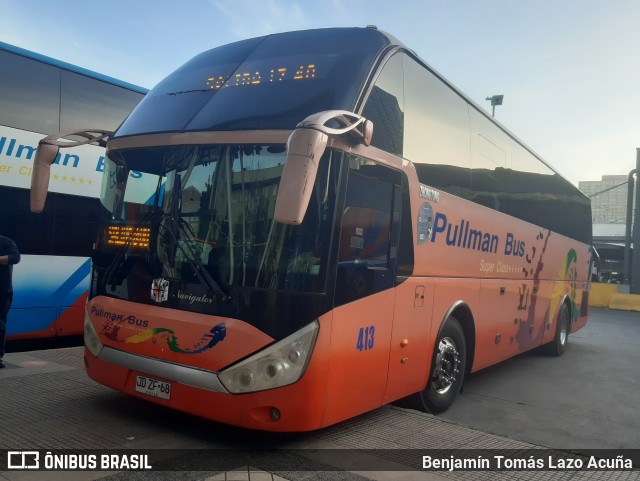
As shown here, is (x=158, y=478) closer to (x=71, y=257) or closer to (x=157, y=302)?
(x=157, y=302)

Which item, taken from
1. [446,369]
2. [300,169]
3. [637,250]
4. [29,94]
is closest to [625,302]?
[637,250]

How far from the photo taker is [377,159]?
4996 millimetres

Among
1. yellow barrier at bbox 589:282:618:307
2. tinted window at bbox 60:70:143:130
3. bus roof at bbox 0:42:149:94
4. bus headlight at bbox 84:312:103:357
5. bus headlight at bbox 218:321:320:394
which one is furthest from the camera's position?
yellow barrier at bbox 589:282:618:307

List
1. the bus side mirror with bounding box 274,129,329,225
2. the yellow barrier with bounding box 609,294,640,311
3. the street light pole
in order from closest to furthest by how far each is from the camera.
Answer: the bus side mirror with bounding box 274,129,329,225 < the yellow barrier with bounding box 609,294,640,311 < the street light pole

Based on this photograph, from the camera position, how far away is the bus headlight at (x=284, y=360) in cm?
431

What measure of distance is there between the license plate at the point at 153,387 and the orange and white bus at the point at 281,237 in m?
0.01

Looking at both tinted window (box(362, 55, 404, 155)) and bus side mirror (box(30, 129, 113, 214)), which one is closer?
tinted window (box(362, 55, 404, 155))

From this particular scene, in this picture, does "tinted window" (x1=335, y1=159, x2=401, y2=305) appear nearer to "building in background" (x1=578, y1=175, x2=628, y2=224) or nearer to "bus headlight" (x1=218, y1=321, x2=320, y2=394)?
"bus headlight" (x1=218, y1=321, x2=320, y2=394)

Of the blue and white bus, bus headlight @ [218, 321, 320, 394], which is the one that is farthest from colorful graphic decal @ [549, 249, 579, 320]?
the blue and white bus

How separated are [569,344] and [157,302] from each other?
11231mm

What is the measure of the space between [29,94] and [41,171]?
Result: 3143 millimetres

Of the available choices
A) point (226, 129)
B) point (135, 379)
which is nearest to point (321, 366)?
point (135, 379)

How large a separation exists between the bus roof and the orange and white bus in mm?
3429

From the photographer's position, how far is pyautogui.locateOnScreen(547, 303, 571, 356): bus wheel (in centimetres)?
1123
